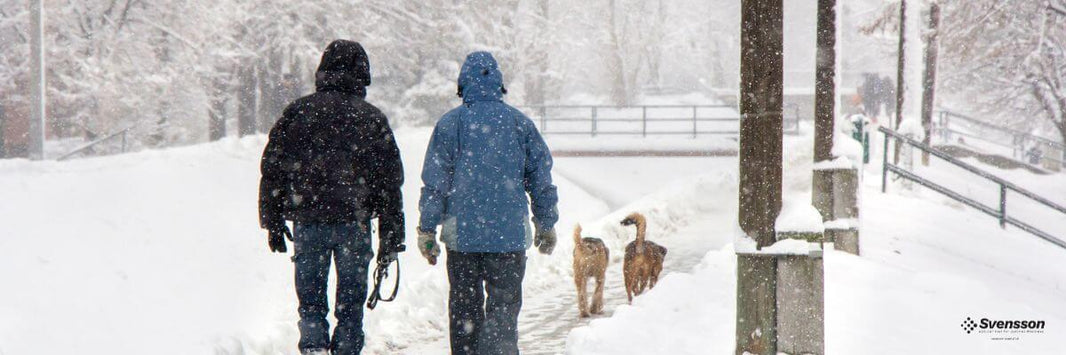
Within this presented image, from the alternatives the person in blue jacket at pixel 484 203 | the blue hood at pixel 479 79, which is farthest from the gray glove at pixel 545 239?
the blue hood at pixel 479 79

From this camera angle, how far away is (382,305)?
847 centimetres

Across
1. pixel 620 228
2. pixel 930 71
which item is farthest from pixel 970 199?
pixel 930 71

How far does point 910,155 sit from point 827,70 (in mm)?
10182

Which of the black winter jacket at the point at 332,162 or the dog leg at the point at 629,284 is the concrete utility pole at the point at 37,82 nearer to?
the dog leg at the point at 629,284

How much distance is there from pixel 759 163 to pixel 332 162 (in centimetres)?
238

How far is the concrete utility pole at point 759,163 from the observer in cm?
524

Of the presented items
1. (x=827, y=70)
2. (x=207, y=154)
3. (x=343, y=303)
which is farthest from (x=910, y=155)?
(x=343, y=303)

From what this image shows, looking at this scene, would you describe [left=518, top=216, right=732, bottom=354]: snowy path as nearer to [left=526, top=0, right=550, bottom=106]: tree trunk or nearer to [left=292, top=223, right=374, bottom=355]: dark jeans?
[left=292, top=223, right=374, bottom=355]: dark jeans

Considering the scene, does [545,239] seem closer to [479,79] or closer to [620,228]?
[479,79]

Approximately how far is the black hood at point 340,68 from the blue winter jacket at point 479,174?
77cm

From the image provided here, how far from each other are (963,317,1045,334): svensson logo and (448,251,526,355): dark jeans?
11.3 ft

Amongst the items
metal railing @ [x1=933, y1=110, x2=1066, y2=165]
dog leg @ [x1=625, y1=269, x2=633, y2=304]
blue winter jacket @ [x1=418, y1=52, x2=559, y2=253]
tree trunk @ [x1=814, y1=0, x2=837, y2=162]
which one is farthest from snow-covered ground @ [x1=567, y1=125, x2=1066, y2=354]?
metal railing @ [x1=933, y1=110, x2=1066, y2=165]

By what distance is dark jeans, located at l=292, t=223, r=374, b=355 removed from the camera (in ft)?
18.8

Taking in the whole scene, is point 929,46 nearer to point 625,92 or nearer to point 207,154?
point 207,154
